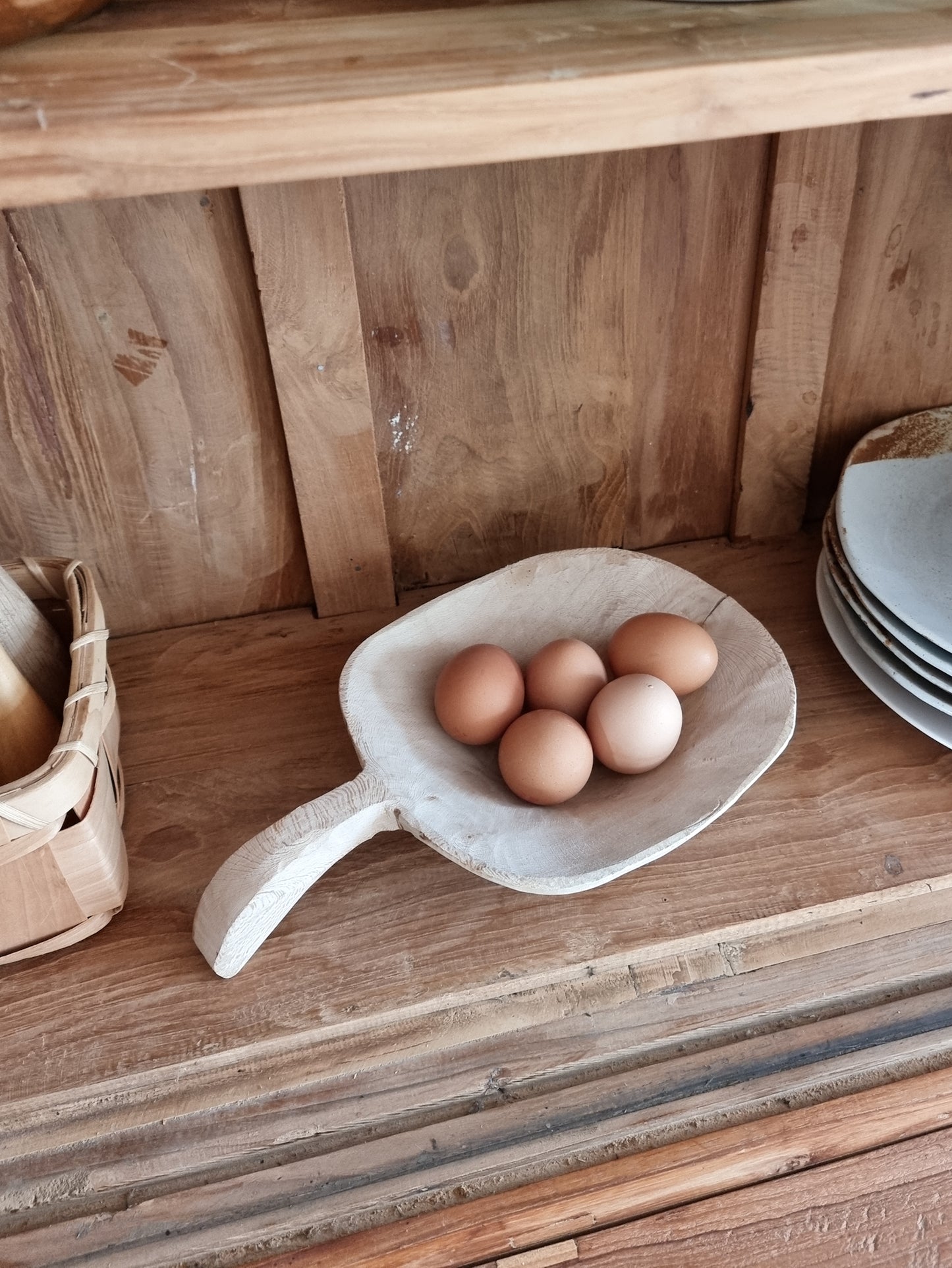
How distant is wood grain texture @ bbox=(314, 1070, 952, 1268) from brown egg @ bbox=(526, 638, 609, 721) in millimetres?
314

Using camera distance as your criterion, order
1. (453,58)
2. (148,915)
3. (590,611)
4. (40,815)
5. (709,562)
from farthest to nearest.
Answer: (709,562)
(590,611)
(148,915)
(40,815)
(453,58)

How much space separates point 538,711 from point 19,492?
1.35ft

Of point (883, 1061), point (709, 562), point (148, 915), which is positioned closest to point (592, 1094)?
point (883, 1061)

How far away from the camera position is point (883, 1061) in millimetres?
733

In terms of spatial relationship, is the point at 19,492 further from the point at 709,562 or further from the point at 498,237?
the point at 709,562

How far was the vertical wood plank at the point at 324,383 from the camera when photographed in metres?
0.63

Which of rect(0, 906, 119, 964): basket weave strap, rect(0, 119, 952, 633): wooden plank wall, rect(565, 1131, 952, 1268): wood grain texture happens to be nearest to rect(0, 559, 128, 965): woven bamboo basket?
rect(0, 906, 119, 964): basket weave strap

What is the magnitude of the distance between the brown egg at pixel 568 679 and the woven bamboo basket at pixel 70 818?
0.93 ft

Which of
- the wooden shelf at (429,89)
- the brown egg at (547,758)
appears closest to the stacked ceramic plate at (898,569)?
the brown egg at (547,758)

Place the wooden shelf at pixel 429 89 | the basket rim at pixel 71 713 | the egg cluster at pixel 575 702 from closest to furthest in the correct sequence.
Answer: the wooden shelf at pixel 429 89 < the basket rim at pixel 71 713 < the egg cluster at pixel 575 702

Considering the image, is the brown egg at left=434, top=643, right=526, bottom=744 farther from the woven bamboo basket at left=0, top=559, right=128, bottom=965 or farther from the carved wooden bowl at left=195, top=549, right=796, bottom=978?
the woven bamboo basket at left=0, top=559, right=128, bottom=965

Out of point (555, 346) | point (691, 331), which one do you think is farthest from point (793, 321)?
point (555, 346)

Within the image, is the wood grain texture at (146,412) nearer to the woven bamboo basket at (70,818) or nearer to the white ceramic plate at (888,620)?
the woven bamboo basket at (70,818)

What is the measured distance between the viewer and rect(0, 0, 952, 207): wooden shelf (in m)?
0.37
